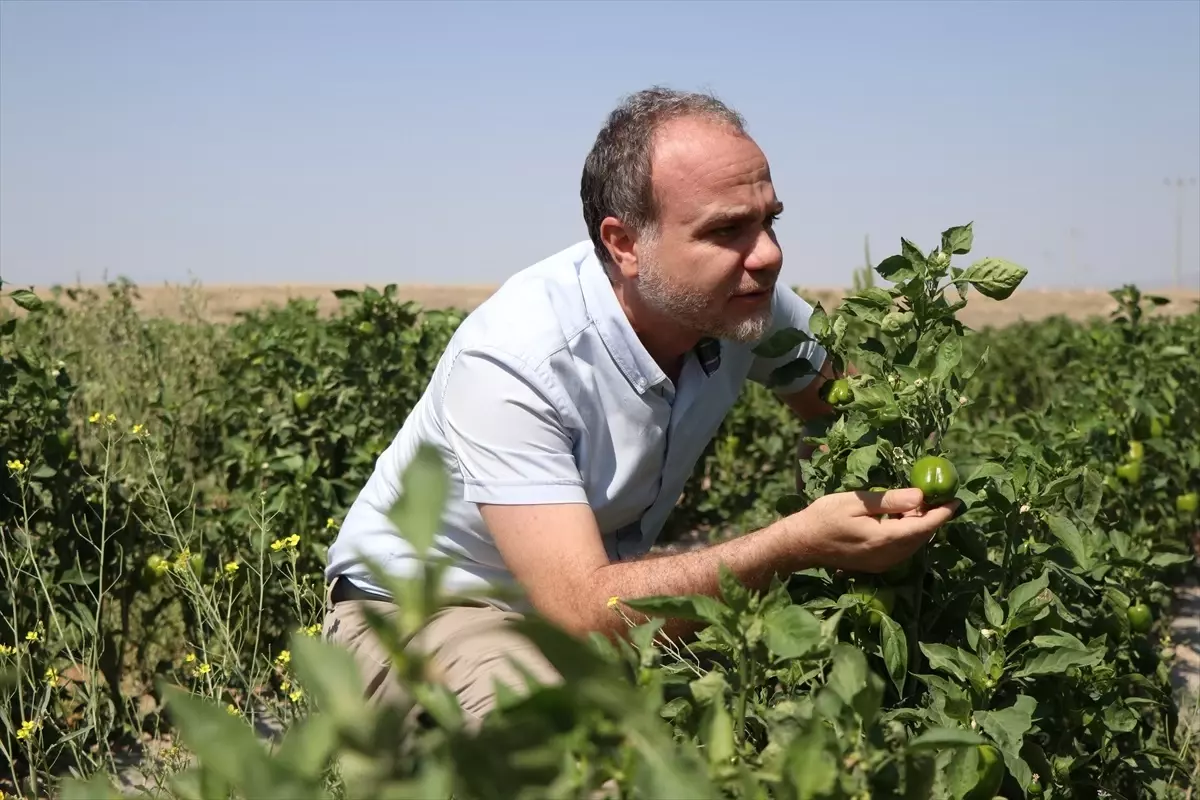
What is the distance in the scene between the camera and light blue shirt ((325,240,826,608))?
2.44 meters

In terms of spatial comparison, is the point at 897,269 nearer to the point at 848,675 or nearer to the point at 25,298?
the point at 848,675

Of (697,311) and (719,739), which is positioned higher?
(697,311)

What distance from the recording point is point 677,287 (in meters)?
2.55

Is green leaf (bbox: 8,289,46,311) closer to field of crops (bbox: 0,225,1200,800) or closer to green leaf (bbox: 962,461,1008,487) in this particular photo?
field of crops (bbox: 0,225,1200,800)

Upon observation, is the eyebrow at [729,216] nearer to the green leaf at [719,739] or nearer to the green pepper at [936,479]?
the green pepper at [936,479]

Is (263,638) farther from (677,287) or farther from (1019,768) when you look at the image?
(1019,768)

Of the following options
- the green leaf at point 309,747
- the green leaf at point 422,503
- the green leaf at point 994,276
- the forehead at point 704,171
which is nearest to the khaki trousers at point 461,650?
the forehead at point 704,171

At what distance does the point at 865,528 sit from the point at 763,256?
76 centimetres

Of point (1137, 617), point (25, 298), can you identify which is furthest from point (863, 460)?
point (25, 298)

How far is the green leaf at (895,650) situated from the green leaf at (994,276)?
0.56 m

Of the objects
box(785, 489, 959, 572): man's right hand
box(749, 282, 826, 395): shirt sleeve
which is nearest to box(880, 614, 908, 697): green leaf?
box(785, 489, 959, 572): man's right hand

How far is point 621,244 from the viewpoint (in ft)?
8.89

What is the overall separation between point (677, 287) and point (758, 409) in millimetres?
3656

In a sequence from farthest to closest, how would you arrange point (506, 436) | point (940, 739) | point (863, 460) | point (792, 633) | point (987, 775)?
point (506, 436) → point (863, 460) → point (987, 775) → point (792, 633) → point (940, 739)
